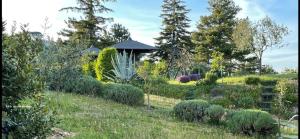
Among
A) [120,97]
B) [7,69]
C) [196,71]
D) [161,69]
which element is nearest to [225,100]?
[120,97]

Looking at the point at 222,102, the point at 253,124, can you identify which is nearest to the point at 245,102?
the point at 222,102

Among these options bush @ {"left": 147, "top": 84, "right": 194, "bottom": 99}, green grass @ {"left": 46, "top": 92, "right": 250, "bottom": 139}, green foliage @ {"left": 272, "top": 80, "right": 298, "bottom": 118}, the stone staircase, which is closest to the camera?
green grass @ {"left": 46, "top": 92, "right": 250, "bottom": 139}

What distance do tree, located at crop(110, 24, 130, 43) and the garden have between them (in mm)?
11499

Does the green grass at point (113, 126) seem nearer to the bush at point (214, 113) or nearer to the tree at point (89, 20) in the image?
the bush at point (214, 113)

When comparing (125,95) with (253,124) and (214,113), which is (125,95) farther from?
(253,124)

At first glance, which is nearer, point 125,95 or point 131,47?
point 125,95

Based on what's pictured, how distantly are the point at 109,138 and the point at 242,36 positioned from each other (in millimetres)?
21516

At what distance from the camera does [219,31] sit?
32844 millimetres

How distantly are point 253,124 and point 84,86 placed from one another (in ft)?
23.6

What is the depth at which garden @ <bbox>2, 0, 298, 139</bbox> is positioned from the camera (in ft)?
14.4

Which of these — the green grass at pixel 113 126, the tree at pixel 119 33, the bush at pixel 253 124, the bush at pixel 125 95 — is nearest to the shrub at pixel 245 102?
the bush at pixel 125 95

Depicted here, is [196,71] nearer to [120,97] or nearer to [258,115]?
[120,97]

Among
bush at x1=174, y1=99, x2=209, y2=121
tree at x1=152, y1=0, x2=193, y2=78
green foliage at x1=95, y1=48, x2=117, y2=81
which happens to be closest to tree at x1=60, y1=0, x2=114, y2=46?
tree at x1=152, y1=0, x2=193, y2=78

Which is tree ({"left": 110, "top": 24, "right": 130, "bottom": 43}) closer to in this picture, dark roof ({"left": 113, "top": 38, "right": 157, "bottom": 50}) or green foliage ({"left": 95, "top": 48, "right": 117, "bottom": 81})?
dark roof ({"left": 113, "top": 38, "right": 157, "bottom": 50})
